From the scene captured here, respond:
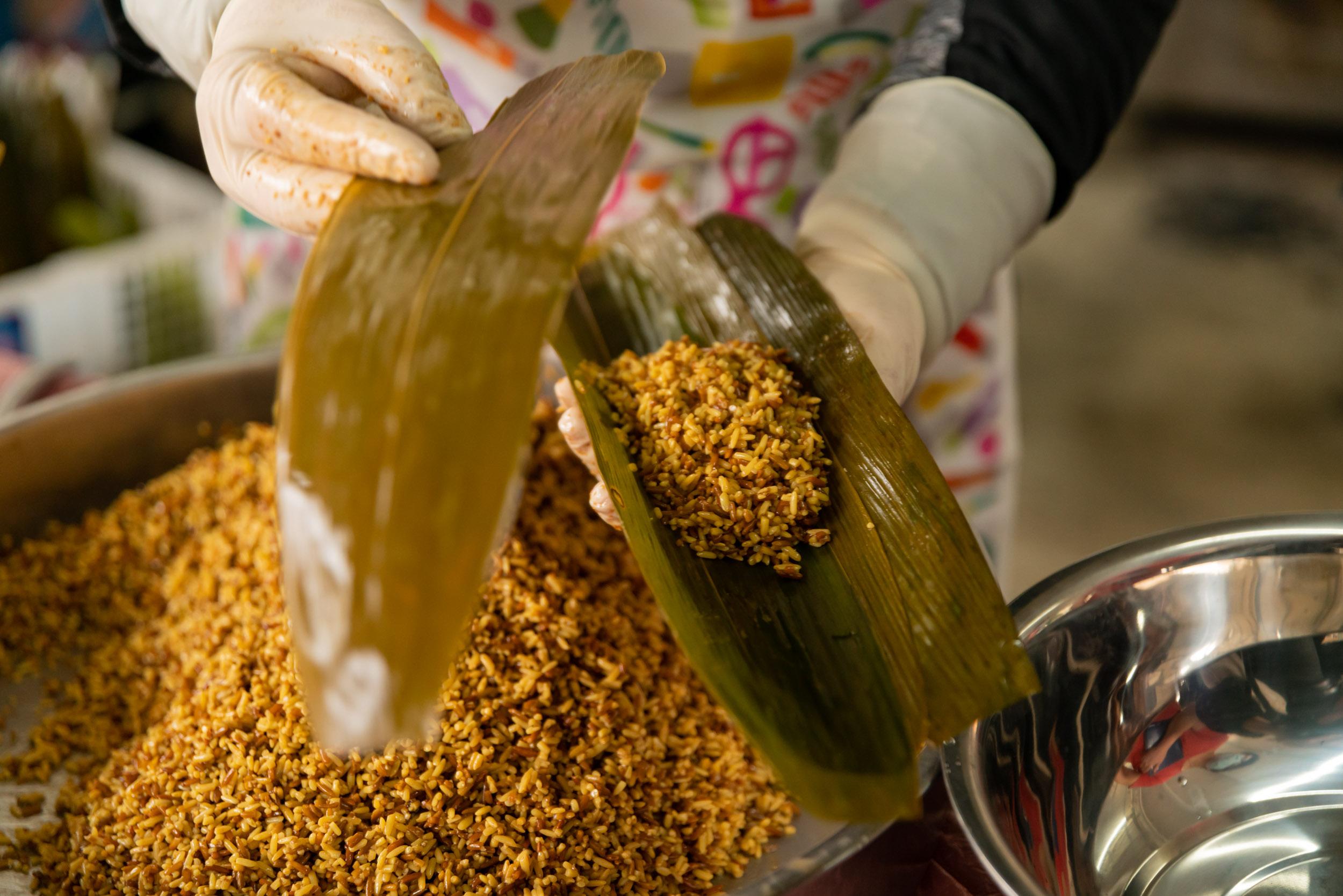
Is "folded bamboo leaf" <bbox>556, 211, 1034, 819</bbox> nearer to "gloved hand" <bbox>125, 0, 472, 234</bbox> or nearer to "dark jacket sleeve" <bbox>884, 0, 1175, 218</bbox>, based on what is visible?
"gloved hand" <bbox>125, 0, 472, 234</bbox>

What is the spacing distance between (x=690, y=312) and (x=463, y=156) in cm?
37

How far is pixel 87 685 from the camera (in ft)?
3.62

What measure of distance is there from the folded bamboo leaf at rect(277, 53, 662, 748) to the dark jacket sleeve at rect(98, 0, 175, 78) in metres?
0.69

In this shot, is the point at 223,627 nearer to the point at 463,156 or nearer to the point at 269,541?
the point at 269,541

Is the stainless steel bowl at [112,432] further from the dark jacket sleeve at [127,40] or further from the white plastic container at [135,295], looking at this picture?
the white plastic container at [135,295]

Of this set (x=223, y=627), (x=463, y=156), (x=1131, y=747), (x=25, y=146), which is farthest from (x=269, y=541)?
(x=25, y=146)

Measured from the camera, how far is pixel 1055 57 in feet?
4.05

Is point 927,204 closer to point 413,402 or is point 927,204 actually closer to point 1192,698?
point 1192,698

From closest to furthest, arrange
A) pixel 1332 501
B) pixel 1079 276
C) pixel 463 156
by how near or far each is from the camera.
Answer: pixel 463 156 → pixel 1332 501 → pixel 1079 276

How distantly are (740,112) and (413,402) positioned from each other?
0.90m

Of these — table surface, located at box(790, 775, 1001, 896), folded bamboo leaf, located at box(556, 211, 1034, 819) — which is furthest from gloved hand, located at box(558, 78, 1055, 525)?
table surface, located at box(790, 775, 1001, 896)

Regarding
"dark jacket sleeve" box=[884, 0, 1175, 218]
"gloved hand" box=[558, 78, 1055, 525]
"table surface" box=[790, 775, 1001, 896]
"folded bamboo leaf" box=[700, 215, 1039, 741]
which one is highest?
"dark jacket sleeve" box=[884, 0, 1175, 218]

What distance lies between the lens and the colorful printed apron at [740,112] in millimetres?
1294

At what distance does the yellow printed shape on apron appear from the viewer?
1316 millimetres
